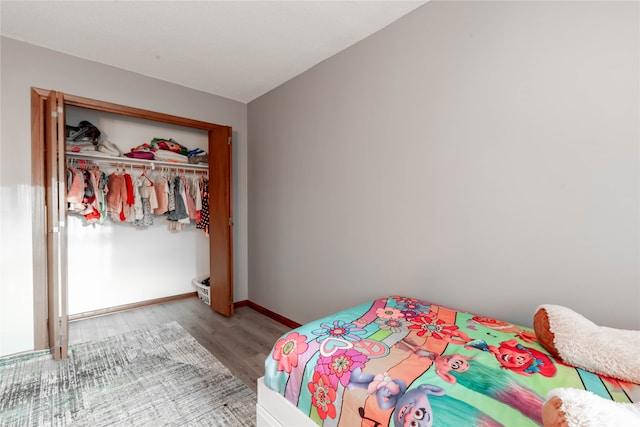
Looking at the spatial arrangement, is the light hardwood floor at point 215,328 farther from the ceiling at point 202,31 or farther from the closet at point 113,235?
the ceiling at point 202,31

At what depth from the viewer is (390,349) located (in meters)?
1.22

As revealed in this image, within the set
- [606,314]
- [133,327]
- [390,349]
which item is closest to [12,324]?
[133,327]

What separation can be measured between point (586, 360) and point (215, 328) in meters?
2.80

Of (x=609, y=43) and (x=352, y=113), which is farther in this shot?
(x=352, y=113)

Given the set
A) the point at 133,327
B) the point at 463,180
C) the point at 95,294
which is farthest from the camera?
the point at 95,294

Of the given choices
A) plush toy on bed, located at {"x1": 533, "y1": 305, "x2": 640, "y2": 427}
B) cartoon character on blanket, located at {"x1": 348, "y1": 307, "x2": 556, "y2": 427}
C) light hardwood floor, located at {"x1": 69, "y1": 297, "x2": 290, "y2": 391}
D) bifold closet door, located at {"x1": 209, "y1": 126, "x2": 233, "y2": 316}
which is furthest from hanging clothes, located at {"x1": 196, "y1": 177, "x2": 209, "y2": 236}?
plush toy on bed, located at {"x1": 533, "y1": 305, "x2": 640, "y2": 427}

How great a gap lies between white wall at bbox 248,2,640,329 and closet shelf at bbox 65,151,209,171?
1675 millimetres

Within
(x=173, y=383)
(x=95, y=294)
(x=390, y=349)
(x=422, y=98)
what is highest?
(x=422, y=98)

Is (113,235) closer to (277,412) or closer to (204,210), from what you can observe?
(204,210)

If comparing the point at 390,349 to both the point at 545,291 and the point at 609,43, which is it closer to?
→ the point at 545,291

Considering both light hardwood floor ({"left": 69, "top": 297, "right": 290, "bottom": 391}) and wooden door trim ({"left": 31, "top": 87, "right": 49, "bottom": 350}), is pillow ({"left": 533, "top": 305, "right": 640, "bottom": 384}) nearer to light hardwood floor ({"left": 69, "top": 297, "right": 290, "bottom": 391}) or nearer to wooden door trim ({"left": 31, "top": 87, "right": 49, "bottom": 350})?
light hardwood floor ({"left": 69, "top": 297, "right": 290, "bottom": 391})

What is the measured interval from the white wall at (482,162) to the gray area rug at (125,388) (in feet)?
3.41

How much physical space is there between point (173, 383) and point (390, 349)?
1.63 metres

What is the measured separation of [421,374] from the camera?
1014 mm
